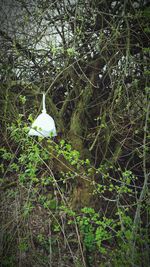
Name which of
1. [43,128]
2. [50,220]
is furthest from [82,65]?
[50,220]

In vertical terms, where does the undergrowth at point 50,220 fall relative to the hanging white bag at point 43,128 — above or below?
below

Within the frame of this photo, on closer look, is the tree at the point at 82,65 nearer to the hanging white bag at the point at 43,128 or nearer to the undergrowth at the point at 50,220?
the undergrowth at the point at 50,220

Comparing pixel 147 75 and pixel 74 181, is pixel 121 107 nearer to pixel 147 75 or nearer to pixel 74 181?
pixel 147 75

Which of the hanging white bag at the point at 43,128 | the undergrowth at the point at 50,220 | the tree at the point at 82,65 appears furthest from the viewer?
the tree at the point at 82,65

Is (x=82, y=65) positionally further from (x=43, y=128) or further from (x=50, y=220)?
(x=50, y=220)

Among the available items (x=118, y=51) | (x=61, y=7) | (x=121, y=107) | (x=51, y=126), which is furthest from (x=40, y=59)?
(x=51, y=126)

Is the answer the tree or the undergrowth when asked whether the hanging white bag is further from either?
the tree

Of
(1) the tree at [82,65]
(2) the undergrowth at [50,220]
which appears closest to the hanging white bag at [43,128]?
(2) the undergrowth at [50,220]

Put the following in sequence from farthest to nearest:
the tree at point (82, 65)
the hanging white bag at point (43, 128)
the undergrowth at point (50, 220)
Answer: the tree at point (82, 65), the undergrowth at point (50, 220), the hanging white bag at point (43, 128)

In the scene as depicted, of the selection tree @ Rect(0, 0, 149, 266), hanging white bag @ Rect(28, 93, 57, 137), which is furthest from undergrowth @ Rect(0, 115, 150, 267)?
tree @ Rect(0, 0, 149, 266)

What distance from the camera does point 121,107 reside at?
3293 millimetres

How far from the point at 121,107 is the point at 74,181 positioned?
1177mm

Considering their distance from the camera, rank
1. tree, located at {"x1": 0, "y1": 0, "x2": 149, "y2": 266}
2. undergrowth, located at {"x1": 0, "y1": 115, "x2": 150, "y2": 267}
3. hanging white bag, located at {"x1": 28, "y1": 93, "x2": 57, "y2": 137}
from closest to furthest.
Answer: hanging white bag, located at {"x1": 28, "y1": 93, "x2": 57, "y2": 137} < undergrowth, located at {"x1": 0, "y1": 115, "x2": 150, "y2": 267} < tree, located at {"x1": 0, "y1": 0, "x2": 149, "y2": 266}

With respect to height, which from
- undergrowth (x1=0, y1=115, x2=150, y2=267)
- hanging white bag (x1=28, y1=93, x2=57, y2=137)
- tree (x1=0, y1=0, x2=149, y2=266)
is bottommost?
undergrowth (x1=0, y1=115, x2=150, y2=267)
